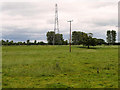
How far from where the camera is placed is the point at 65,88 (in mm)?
9242

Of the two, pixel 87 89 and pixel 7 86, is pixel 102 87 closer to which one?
pixel 87 89

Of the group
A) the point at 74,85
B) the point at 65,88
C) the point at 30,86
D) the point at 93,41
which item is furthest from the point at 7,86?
the point at 93,41

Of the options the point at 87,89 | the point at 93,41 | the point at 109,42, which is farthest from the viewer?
the point at 109,42

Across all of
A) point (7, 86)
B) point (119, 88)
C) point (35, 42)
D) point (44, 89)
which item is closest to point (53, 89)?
point (44, 89)

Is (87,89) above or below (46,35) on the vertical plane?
below

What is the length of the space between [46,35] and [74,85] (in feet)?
450

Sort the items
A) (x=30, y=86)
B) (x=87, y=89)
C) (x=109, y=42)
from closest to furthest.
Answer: (x=87, y=89)
(x=30, y=86)
(x=109, y=42)

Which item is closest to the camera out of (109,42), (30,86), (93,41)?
(30,86)

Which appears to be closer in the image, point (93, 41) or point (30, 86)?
point (30, 86)

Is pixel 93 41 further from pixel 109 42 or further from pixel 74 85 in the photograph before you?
pixel 74 85

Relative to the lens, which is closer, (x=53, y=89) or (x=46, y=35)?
(x=53, y=89)

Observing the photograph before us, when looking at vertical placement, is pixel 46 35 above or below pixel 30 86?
above

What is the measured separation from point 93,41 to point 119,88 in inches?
2834

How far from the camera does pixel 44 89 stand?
915cm
